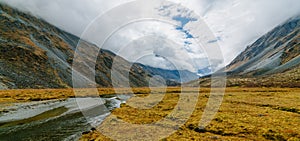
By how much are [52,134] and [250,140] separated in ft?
79.0

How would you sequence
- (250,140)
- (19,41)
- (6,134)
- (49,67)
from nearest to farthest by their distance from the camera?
(250,140) < (6,134) < (49,67) < (19,41)

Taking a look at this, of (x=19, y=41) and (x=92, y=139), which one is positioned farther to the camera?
(x=19, y=41)

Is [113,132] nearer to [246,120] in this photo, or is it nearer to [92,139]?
[92,139]

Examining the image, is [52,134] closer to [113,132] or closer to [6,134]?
[6,134]

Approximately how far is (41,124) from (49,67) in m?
147

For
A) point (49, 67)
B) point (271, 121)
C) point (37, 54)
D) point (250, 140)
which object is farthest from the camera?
point (37, 54)

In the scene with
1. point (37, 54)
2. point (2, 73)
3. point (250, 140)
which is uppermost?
point (37, 54)

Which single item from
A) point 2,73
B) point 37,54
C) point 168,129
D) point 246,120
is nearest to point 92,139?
point 168,129

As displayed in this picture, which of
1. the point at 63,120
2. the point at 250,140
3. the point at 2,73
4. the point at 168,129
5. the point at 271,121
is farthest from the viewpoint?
the point at 2,73

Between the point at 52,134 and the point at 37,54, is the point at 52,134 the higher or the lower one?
the lower one

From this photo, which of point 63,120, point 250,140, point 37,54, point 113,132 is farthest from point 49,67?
point 250,140

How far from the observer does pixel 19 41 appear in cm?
19450

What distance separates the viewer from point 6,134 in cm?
2877

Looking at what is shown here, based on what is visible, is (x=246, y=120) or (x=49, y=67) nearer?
(x=246, y=120)
